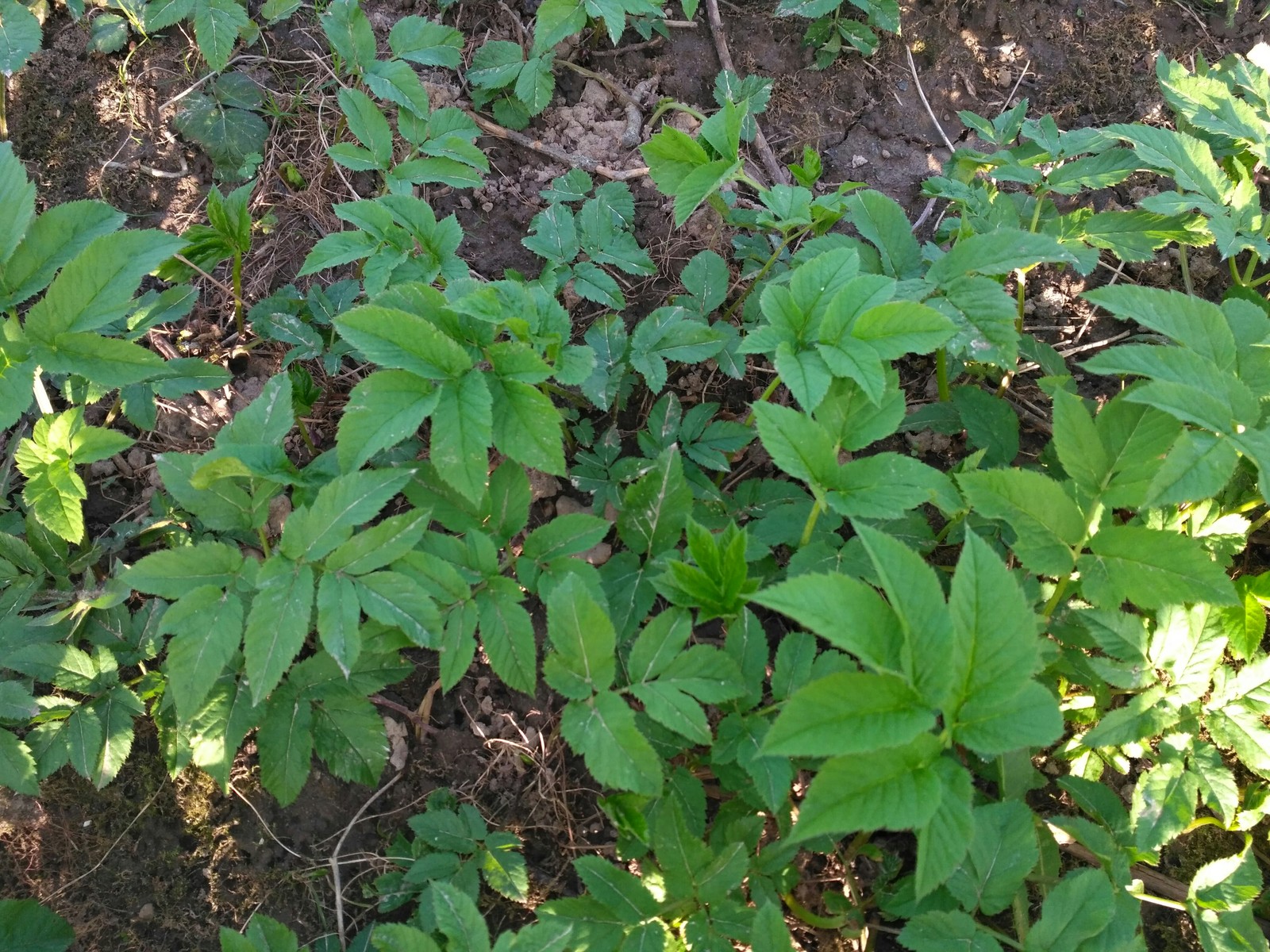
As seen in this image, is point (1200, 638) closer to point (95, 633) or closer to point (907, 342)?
point (907, 342)

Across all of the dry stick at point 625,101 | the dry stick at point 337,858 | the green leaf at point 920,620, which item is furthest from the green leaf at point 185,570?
the dry stick at point 625,101

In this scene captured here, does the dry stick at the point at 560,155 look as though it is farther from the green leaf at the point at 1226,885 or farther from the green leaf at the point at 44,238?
the green leaf at the point at 1226,885

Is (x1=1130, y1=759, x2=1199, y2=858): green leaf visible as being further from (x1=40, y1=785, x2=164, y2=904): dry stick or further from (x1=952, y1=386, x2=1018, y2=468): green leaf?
(x1=40, y1=785, x2=164, y2=904): dry stick

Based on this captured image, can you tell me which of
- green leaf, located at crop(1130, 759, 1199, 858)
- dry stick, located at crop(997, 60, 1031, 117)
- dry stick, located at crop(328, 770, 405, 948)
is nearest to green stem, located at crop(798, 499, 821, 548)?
green leaf, located at crop(1130, 759, 1199, 858)

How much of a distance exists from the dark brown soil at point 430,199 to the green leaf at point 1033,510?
A: 86 cm

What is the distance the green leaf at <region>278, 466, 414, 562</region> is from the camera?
1.77 m

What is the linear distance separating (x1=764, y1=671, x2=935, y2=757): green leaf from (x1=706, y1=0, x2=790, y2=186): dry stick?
1854 mm

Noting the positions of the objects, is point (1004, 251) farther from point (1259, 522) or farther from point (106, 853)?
point (106, 853)

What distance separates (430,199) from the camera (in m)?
2.86

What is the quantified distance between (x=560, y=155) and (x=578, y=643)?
1869 mm

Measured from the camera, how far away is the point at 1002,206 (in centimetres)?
235

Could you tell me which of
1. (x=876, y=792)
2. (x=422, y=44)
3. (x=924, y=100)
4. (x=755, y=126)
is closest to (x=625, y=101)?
(x=755, y=126)

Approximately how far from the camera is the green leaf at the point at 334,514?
1.77m

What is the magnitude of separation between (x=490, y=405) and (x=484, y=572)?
1.20 feet
